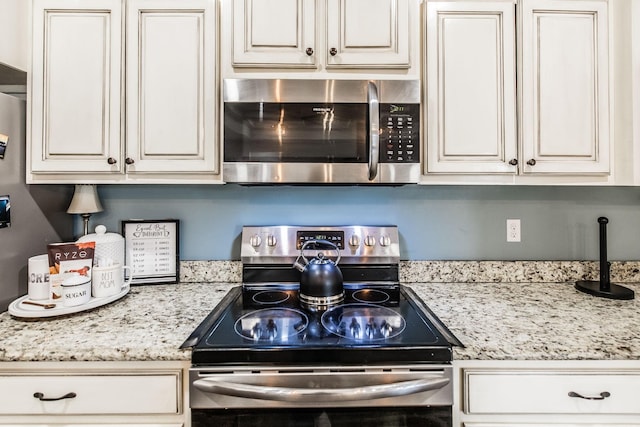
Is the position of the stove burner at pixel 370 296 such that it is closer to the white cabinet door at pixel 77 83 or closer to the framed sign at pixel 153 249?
the framed sign at pixel 153 249

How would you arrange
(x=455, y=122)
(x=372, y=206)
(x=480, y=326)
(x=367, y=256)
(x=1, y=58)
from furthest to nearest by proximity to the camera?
(x=372, y=206)
(x=367, y=256)
(x=455, y=122)
(x=1, y=58)
(x=480, y=326)

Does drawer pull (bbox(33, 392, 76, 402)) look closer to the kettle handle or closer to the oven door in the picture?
the oven door

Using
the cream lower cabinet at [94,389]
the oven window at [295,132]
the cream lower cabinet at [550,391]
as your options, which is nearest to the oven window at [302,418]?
the cream lower cabinet at [94,389]

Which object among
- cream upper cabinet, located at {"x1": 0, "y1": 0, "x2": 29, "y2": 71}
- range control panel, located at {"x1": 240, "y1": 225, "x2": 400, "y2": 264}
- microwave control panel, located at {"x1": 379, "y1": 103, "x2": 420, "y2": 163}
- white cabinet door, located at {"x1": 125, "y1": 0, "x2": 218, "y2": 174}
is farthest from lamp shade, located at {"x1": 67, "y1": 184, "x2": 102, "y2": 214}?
microwave control panel, located at {"x1": 379, "y1": 103, "x2": 420, "y2": 163}

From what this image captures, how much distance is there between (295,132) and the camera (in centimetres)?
123

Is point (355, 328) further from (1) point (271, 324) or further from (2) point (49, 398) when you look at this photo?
(2) point (49, 398)

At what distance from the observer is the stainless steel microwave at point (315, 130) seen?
48.0 inches

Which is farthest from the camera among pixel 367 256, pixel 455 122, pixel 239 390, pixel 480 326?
pixel 367 256

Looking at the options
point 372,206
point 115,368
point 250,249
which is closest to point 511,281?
point 372,206

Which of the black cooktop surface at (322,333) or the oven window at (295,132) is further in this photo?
the oven window at (295,132)

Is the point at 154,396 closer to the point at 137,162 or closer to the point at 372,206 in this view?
the point at 137,162

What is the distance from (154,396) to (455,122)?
1.38m

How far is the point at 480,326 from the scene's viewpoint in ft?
3.43

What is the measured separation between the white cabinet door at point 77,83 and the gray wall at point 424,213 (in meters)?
0.35
